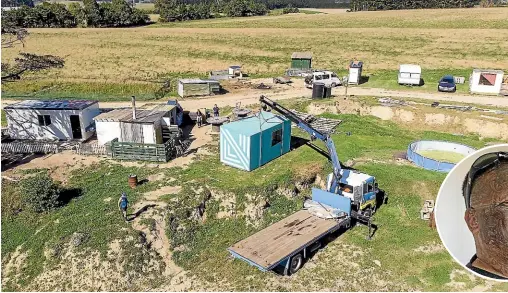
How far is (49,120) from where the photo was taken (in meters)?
30.4

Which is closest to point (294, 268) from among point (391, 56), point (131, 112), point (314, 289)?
point (314, 289)

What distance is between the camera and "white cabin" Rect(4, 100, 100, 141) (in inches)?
1176

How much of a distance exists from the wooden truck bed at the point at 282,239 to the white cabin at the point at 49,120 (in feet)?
61.1

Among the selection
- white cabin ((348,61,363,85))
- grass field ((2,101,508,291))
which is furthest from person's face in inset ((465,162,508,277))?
white cabin ((348,61,363,85))

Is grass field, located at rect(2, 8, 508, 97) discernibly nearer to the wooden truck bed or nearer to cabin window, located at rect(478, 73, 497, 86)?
cabin window, located at rect(478, 73, 497, 86)

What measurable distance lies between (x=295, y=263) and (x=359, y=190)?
5.47m

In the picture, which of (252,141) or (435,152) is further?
(435,152)

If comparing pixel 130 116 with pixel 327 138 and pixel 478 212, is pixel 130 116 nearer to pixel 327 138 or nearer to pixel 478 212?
pixel 327 138

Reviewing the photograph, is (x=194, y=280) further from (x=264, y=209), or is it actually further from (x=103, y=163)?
(x=103, y=163)

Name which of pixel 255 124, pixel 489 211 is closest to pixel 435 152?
pixel 255 124

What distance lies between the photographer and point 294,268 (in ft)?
59.2

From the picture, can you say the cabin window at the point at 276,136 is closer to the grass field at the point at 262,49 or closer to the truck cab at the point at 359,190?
the truck cab at the point at 359,190

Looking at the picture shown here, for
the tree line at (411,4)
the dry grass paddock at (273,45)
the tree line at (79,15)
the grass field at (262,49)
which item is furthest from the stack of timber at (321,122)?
the tree line at (411,4)

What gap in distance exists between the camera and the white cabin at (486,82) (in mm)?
40844
